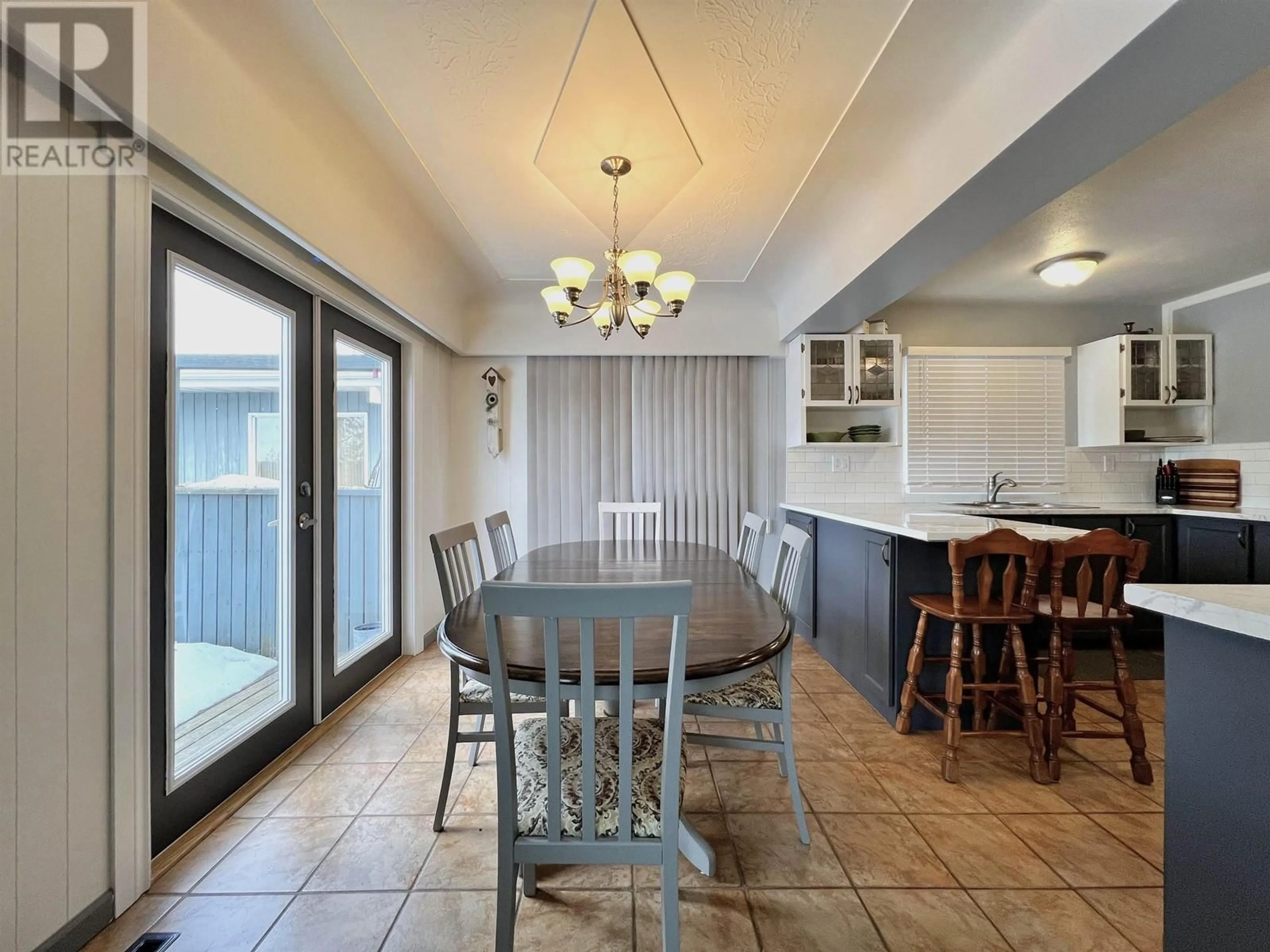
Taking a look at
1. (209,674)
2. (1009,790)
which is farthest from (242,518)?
(1009,790)

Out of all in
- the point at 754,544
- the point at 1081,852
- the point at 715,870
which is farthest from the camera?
the point at 754,544

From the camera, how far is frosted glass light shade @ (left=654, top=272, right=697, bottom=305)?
2141 millimetres

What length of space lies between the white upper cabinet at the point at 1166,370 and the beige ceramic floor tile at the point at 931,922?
3.82m

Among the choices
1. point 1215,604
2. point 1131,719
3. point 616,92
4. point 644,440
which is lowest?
point 1131,719

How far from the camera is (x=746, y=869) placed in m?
1.54

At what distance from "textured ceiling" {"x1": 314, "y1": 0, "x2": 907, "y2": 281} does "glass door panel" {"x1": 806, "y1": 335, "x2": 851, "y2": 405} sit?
1314 mm

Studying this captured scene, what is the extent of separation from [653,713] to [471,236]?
276cm

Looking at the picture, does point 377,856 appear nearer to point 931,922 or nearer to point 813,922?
point 813,922

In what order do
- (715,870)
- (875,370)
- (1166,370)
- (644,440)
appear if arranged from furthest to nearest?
1. (644,440)
2. (875,370)
3. (1166,370)
4. (715,870)

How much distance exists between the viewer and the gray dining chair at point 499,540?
8.11 feet

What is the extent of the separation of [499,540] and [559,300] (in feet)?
3.85

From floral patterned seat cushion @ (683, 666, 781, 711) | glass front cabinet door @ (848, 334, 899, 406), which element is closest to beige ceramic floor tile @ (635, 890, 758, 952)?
floral patterned seat cushion @ (683, 666, 781, 711)

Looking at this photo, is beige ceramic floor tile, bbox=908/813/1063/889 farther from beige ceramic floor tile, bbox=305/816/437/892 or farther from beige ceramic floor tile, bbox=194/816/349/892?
beige ceramic floor tile, bbox=194/816/349/892

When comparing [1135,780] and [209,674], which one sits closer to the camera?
[209,674]
